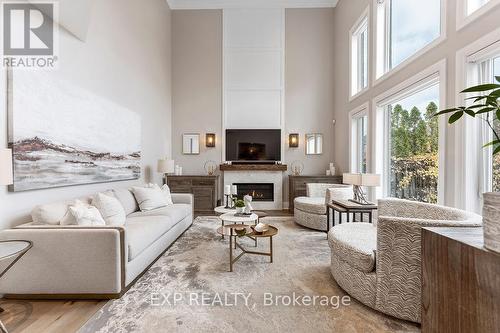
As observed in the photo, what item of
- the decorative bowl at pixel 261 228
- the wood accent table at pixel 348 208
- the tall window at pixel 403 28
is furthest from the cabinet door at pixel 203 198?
the tall window at pixel 403 28

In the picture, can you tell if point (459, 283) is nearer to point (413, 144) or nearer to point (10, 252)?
point (10, 252)

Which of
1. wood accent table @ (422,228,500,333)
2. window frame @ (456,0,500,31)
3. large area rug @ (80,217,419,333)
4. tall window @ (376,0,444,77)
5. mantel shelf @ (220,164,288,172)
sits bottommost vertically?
large area rug @ (80,217,419,333)

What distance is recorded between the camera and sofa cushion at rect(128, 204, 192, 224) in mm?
3606

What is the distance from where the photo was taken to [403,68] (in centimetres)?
348

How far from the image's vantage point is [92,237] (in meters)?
2.18

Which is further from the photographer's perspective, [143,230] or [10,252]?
[143,230]

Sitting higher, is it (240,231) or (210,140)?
(210,140)

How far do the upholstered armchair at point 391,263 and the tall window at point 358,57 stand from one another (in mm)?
3708

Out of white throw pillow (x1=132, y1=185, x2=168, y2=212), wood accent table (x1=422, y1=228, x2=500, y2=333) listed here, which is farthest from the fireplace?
wood accent table (x1=422, y1=228, x2=500, y2=333)

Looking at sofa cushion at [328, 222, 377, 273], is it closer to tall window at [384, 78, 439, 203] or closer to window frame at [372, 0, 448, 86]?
tall window at [384, 78, 439, 203]

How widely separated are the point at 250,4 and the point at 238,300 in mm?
6909

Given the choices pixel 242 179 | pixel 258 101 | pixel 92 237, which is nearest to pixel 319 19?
pixel 258 101

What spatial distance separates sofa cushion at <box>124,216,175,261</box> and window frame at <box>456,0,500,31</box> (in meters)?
3.83

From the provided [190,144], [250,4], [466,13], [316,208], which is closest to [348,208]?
[316,208]
